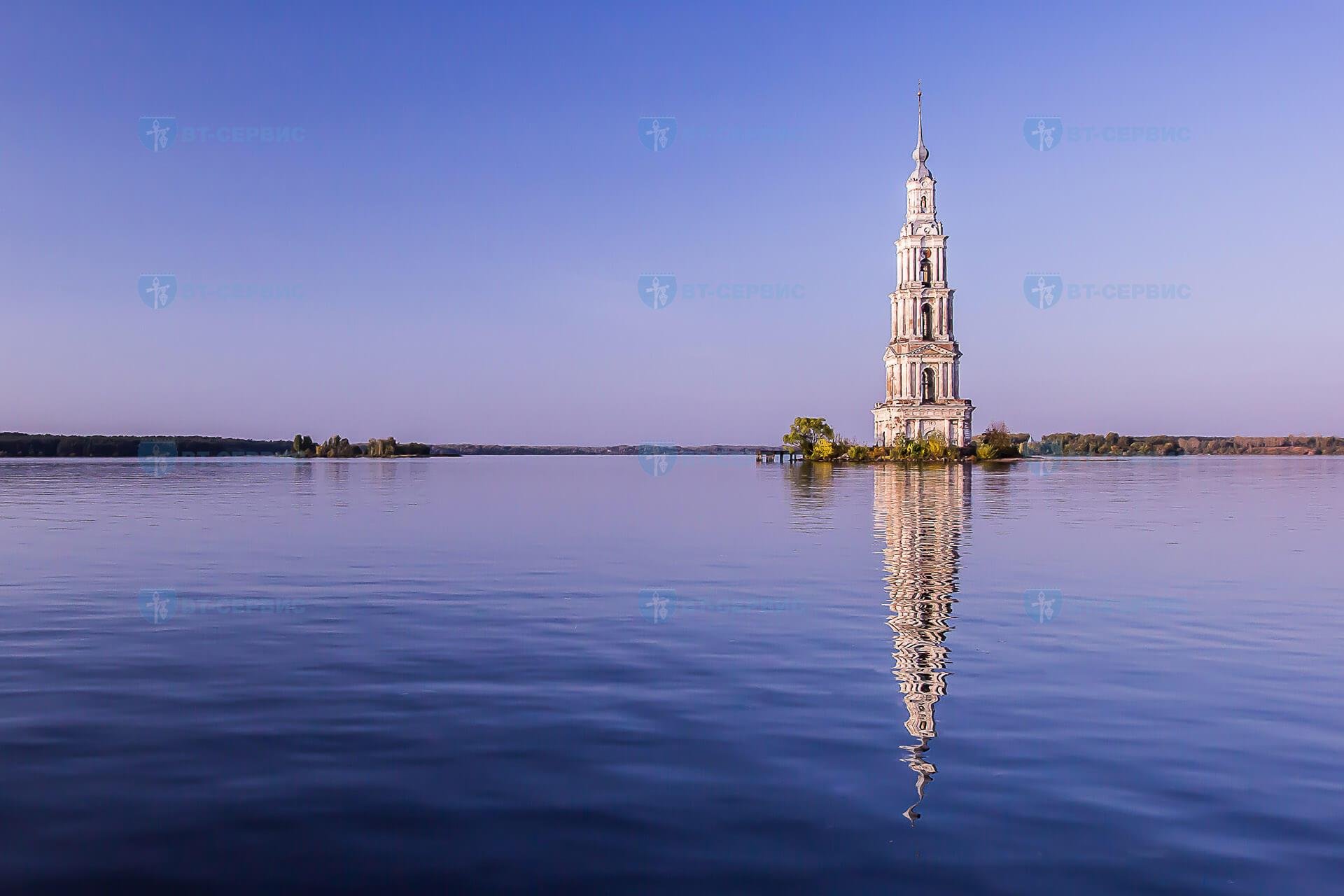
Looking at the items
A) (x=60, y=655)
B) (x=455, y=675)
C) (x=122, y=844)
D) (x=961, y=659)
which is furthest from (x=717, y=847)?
(x=60, y=655)

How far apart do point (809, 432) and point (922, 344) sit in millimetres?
29230

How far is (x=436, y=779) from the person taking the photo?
10.3 m

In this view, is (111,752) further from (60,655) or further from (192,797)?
(60,655)

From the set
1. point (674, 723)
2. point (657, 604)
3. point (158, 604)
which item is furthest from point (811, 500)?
point (674, 723)

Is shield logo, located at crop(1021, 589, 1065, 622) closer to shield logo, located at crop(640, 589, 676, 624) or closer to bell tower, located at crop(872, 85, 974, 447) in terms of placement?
shield logo, located at crop(640, 589, 676, 624)

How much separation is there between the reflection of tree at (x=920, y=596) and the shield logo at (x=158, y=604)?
599 inches

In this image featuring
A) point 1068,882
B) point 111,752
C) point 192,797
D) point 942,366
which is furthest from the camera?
point 942,366

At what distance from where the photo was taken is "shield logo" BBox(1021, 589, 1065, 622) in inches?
825

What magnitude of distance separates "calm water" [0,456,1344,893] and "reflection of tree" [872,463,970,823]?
103mm

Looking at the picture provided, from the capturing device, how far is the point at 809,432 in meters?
191

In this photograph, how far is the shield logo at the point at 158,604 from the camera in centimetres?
2064

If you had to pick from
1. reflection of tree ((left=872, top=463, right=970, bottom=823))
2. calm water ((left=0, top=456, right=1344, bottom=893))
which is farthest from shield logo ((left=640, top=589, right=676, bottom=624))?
reflection of tree ((left=872, top=463, right=970, bottom=823))

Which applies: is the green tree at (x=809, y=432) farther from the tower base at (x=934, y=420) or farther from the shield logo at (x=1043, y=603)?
the shield logo at (x=1043, y=603)

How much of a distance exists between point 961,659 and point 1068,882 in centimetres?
858
